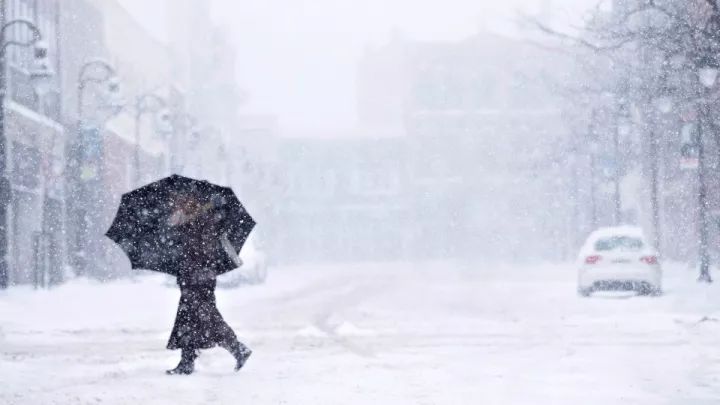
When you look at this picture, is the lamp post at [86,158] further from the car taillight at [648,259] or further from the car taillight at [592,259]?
the car taillight at [648,259]

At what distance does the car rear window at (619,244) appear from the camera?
1009 inches

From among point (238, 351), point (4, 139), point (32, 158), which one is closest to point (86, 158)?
point (32, 158)

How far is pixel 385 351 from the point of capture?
14.6 meters

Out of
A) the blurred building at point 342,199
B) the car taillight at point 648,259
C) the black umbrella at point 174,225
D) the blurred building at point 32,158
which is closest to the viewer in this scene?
the black umbrella at point 174,225

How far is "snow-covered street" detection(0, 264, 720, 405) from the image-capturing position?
10.5 meters

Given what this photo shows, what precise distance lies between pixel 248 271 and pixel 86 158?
5949 mm

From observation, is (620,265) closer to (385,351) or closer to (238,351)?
(385,351)

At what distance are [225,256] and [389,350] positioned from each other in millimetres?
3624

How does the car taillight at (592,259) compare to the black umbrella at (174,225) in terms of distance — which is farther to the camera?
the car taillight at (592,259)

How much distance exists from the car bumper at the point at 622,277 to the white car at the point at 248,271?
10.3 meters

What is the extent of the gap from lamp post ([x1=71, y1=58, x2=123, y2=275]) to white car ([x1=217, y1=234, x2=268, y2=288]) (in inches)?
190

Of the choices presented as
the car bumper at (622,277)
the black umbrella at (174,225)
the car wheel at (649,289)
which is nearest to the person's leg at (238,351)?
the black umbrella at (174,225)

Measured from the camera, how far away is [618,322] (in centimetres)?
1908

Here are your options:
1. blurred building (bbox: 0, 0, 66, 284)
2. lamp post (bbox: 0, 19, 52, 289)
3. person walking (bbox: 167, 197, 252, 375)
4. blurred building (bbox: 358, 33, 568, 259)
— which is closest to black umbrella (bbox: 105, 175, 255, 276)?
person walking (bbox: 167, 197, 252, 375)
